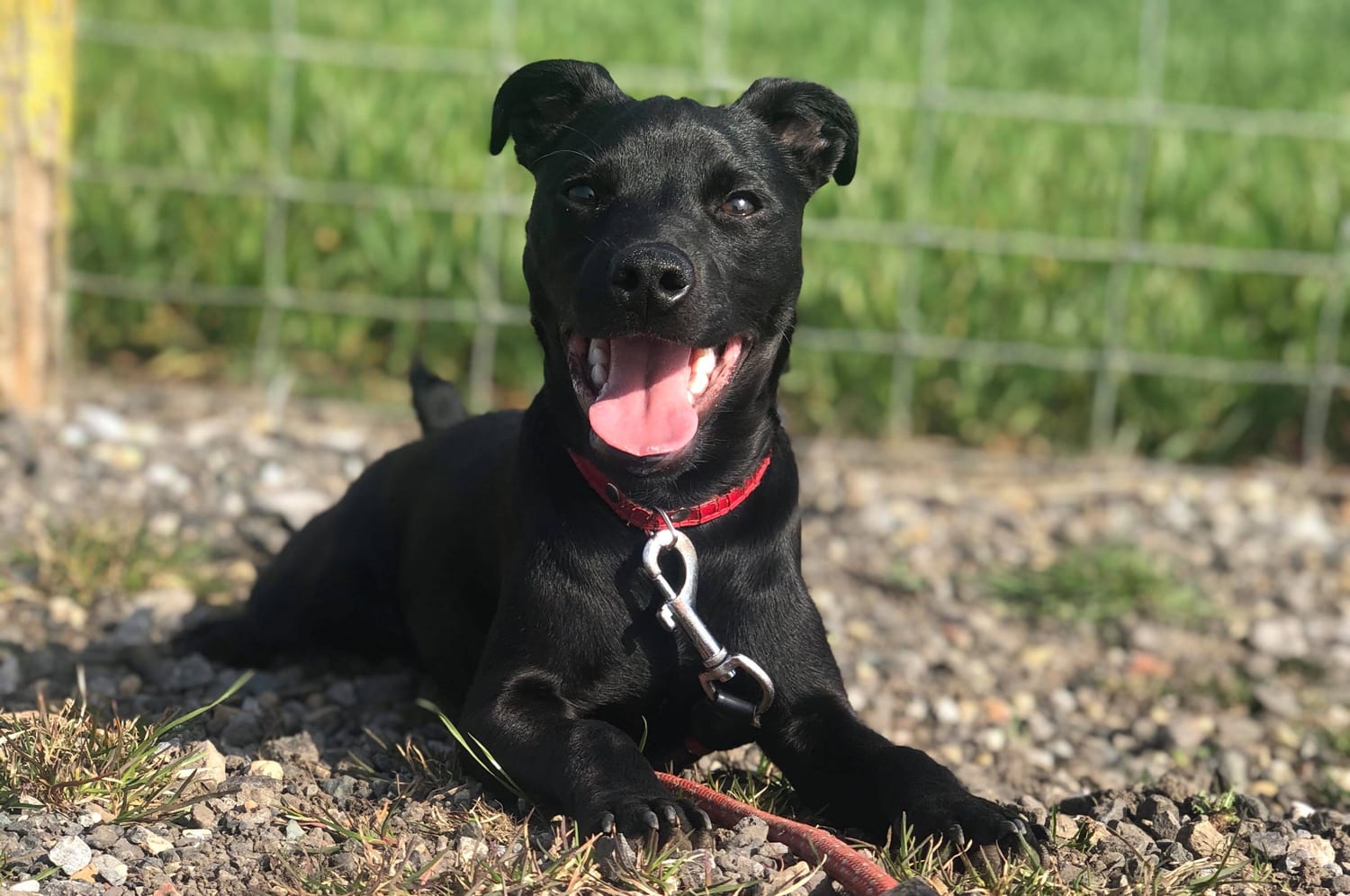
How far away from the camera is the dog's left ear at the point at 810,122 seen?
11.0 ft

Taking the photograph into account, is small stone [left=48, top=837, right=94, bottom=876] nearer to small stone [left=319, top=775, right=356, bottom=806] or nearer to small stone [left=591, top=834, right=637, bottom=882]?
small stone [left=319, top=775, right=356, bottom=806]

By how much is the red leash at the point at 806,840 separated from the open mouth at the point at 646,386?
60cm

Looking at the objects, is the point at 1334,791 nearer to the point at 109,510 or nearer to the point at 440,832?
the point at 440,832

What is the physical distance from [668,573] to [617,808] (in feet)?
1.86

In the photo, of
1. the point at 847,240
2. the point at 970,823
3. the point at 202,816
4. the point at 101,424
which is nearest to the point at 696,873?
the point at 970,823

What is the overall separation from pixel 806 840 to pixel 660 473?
2.33 ft

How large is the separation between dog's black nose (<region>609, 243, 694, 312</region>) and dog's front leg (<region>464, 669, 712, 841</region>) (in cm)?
71

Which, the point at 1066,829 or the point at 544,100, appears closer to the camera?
the point at 1066,829

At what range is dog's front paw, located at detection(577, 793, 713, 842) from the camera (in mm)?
2652

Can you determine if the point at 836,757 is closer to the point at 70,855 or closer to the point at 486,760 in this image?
the point at 486,760

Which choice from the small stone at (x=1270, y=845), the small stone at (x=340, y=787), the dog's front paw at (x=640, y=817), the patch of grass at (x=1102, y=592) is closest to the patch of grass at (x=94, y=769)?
the small stone at (x=340, y=787)

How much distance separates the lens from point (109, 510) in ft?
16.9

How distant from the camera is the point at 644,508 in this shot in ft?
10.2

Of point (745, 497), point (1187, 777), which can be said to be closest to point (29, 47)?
point (745, 497)
